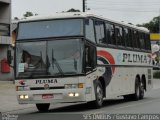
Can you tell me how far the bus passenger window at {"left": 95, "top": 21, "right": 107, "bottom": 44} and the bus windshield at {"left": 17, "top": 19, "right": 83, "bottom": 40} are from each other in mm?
1410

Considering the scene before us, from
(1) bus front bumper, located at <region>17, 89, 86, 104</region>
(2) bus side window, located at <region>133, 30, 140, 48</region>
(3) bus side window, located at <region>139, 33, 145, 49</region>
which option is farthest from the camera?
(3) bus side window, located at <region>139, 33, 145, 49</region>

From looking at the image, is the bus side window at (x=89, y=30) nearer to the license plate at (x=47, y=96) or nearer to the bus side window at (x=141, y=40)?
the license plate at (x=47, y=96)

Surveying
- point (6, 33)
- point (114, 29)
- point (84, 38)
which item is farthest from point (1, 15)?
point (84, 38)

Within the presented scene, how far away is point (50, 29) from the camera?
1959 centimetres

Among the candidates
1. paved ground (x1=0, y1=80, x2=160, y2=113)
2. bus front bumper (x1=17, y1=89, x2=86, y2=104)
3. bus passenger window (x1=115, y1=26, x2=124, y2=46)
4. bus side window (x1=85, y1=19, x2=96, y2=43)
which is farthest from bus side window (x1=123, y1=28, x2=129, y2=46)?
bus front bumper (x1=17, y1=89, x2=86, y2=104)

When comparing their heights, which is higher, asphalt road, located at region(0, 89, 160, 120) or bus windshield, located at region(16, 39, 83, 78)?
bus windshield, located at region(16, 39, 83, 78)

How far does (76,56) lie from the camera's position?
1888 cm

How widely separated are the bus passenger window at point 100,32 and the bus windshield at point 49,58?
1787 mm

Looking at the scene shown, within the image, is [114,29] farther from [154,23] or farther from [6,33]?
[154,23]

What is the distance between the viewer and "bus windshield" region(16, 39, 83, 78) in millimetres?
18859

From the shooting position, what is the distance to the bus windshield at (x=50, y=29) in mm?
19328

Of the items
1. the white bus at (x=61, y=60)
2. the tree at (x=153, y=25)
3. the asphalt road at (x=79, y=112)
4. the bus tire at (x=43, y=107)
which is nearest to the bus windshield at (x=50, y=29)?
the white bus at (x=61, y=60)

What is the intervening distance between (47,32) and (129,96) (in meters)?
8.43

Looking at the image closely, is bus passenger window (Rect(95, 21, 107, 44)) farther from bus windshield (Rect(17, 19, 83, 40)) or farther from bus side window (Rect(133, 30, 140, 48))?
bus side window (Rect(133, 30, 140, 48))
